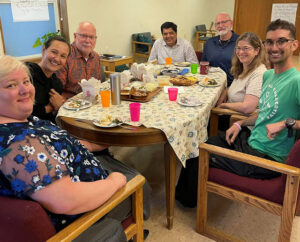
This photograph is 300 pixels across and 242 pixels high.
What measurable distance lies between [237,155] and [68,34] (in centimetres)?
375

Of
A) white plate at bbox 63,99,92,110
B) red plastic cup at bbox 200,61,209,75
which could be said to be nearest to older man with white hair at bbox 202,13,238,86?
red plastic cup at bbox 200,61,209,75

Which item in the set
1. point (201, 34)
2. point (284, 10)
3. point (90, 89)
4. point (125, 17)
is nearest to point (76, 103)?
point (90, 89)

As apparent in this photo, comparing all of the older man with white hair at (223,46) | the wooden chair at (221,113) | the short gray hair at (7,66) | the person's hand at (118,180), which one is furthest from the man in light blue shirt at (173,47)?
the short gray hair at (7,66)

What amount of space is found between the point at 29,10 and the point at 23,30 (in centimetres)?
29

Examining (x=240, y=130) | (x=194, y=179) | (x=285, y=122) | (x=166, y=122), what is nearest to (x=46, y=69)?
(x=166, y=122)

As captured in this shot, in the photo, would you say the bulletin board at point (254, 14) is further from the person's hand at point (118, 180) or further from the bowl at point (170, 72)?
the person's hand at point (118, 180)

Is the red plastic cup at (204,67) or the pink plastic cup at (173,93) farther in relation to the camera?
the red plastic cup at (204,67)

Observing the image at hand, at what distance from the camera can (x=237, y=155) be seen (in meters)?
1.46

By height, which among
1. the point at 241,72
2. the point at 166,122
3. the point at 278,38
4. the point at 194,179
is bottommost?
the point at 194,179

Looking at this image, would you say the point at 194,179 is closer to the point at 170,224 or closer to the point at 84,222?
the point at 170,224

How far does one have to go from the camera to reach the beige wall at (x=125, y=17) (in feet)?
15.1

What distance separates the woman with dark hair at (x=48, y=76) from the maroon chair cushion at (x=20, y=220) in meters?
1.33

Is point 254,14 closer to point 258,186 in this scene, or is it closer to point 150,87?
point 150,87

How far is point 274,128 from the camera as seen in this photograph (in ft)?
5.03
